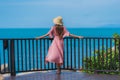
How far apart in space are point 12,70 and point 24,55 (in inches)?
55.9

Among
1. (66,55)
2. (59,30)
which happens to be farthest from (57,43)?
(66,55)

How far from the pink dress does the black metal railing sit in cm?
49

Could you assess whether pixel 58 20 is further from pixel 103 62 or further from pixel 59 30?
pixel 103 62

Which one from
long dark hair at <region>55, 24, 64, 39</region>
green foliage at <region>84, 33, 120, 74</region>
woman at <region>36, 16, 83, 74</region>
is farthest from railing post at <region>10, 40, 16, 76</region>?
green foliage at <region>84, 33, 120, 74</region>

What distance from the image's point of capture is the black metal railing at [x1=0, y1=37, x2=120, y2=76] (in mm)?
15148

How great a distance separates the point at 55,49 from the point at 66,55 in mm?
928

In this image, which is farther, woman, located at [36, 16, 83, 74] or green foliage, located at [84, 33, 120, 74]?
green foliage, located at [84, 33, 120, 74]

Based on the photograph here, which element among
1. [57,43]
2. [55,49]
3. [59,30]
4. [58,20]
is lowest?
[55,49]

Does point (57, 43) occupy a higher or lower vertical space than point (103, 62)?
higher

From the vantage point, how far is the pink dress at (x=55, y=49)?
48.6 feet

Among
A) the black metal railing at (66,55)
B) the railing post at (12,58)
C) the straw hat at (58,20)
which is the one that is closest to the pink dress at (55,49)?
the straw hat at (58,20)

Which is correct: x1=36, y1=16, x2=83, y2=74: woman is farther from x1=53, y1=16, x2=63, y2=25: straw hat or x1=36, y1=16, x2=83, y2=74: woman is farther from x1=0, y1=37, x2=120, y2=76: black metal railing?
x1=0, y1=37, x2=120, y2=76: black metal railing

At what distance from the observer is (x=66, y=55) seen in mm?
15695

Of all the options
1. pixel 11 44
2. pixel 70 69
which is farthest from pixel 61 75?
pixel 11 44
